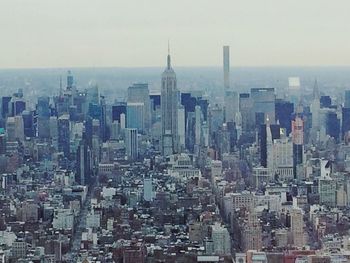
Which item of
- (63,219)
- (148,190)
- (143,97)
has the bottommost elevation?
(63,219)

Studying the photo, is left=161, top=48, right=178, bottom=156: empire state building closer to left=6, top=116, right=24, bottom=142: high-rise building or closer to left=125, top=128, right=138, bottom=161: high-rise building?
left=125, top=128, right=138, bottom=161: high-rise building

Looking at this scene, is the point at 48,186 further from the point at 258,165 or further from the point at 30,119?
the point at 258,165

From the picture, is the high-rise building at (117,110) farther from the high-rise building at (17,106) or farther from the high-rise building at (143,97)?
the high-rise building at (17,106)

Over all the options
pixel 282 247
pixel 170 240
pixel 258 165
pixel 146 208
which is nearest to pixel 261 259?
pixel 282 247

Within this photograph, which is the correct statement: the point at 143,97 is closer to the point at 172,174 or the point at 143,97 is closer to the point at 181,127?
the point at 181,127

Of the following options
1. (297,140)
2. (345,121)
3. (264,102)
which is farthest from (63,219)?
(345,121)

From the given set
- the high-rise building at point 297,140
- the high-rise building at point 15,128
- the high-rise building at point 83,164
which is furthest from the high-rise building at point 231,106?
the high-rise building at point 15,128
